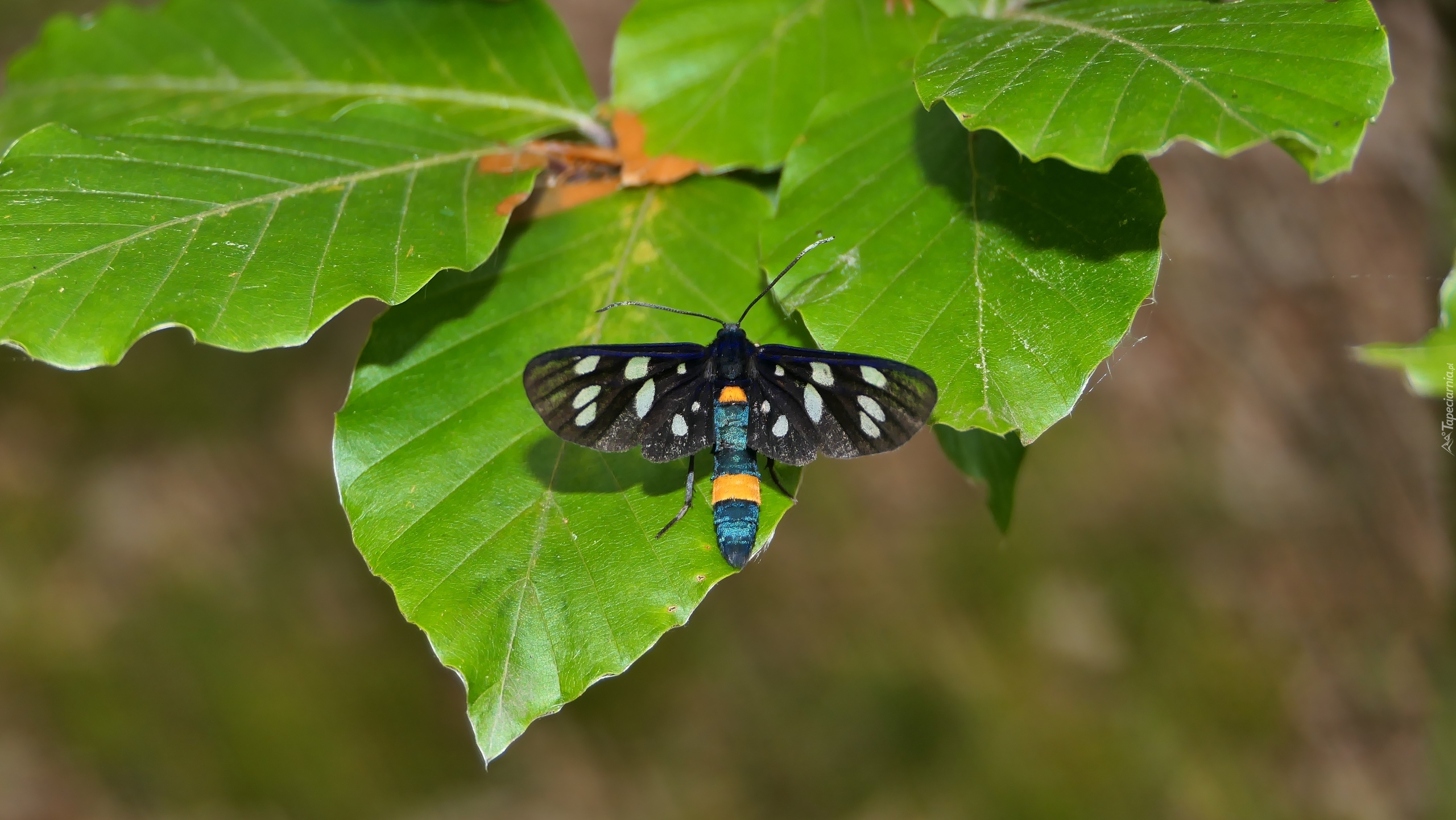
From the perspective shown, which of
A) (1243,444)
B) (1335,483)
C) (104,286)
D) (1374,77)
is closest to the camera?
(1374,77)

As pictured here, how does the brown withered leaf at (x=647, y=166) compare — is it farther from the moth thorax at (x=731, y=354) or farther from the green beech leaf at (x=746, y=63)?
the moth thorax at (x=731, y=354)

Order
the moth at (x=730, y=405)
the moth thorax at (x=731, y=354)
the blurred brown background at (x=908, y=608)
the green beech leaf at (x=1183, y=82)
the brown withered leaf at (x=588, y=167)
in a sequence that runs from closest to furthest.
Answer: the green beech leaf at (x=1183, y=82) < the moth at (x=730, y=405) < the moth thorax at (x=731, y=354) < the brown withered leaf at (x=588, y=167) < the blurred brown background at (x=908, y=608)

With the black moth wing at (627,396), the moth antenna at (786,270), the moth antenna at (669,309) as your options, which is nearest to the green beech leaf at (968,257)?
the moth antenna at (786,270)

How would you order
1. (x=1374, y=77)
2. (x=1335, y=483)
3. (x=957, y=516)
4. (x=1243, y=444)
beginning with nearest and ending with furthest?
(x=1374, y=77)
(x=1335, y=483)
(x=1243, y=444)
(x=957, y=516)

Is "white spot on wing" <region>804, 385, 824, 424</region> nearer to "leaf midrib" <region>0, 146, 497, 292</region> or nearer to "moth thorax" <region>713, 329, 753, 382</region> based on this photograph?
"moth thorax" <region>713, 329, 753, 382</region>

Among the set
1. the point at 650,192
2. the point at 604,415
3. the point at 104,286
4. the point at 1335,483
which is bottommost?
the point at 1335,483

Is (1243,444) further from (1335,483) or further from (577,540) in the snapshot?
(577,540)

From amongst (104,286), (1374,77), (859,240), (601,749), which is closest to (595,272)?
(859,240)
